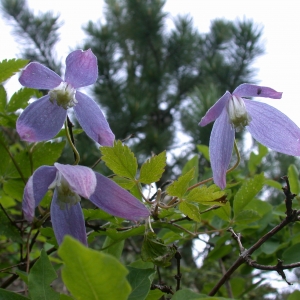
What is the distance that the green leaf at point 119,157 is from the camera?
0.61m

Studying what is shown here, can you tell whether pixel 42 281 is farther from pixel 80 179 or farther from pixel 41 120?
pixel 41 120

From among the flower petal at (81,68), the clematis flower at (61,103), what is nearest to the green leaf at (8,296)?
the clematis flower at (61,103)

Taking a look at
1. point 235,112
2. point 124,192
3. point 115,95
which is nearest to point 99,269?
point 124,192

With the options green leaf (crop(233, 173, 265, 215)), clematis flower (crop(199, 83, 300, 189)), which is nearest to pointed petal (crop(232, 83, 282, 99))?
clematis flower (crop(199, 83, 300, 189))

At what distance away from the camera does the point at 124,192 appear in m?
0.58

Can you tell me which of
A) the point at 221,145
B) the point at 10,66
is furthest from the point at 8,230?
the point at 221,145

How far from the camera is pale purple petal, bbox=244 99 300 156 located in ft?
2.31

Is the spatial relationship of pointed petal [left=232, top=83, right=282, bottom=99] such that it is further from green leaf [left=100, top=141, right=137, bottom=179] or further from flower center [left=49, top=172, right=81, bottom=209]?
flower center [left=49, top=172, right=81, bottom=209]

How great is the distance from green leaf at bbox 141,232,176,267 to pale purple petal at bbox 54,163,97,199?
0.48ft

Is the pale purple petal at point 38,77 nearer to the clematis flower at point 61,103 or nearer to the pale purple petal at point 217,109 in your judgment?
the clematis flower at point 61,103

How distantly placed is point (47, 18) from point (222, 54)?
241cm

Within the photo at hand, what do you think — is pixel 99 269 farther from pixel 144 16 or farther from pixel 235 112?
pixel 144 16

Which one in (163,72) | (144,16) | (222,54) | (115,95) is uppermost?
(144,16)

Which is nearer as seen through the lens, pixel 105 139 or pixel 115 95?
pixel 105 139
